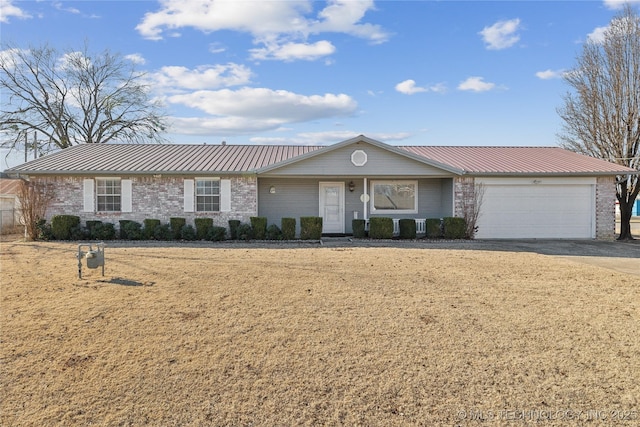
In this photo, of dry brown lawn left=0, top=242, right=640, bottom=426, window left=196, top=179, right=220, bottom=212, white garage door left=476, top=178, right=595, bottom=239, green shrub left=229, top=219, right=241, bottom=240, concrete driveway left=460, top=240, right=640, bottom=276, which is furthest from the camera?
white garage door left=476, top=178, right=595, bottom=239

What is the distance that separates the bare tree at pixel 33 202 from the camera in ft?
46.1

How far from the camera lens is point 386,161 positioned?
582 inches

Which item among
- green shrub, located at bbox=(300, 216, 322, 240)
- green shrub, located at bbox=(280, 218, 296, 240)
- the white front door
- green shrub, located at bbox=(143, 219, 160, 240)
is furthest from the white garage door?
green shrub, located at bbox=(143, 219, 160, 240)

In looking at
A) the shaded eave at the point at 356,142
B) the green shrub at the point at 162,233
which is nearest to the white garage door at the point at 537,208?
the shaded eave at the point at 356,142

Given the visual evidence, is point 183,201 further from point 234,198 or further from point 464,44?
point 464,44

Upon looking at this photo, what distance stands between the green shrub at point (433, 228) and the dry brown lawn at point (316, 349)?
700 centimetres

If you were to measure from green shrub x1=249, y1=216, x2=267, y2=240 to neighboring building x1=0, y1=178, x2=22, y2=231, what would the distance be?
9.57 meters

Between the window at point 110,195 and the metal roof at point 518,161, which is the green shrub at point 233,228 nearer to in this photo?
the window at point 110,195

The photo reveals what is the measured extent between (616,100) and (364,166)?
11505mm

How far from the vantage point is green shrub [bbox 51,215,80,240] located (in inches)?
550

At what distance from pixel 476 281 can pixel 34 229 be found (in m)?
14.6

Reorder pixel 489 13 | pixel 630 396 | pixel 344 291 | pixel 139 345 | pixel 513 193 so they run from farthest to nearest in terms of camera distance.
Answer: pixel 513 193 < pixel 489 13 < pixel 344 291 < pixel 139 345 < pixel 630 396

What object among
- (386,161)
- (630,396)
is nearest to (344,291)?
(630,396)

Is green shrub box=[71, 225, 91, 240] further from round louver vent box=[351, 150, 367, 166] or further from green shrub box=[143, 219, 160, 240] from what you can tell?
round louver vent box=[351, 150, 367, 166]
